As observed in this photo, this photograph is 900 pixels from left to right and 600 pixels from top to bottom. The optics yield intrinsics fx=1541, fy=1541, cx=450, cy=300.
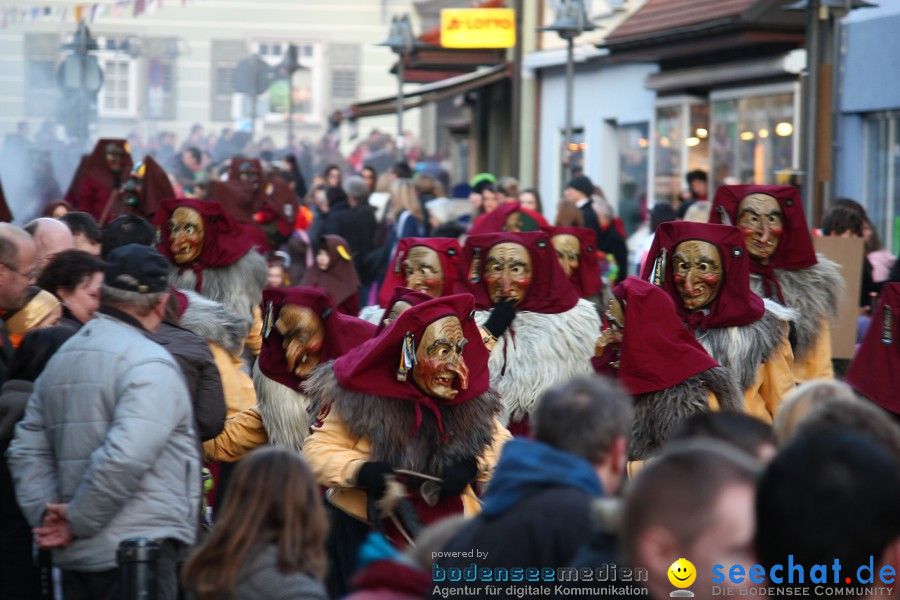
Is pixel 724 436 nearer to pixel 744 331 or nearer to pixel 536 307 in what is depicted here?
pixel 744 331

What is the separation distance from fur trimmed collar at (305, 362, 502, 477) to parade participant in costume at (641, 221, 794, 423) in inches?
63.3

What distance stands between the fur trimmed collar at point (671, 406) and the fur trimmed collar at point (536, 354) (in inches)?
61.2

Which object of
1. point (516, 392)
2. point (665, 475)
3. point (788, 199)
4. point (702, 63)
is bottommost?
point (516, 392)

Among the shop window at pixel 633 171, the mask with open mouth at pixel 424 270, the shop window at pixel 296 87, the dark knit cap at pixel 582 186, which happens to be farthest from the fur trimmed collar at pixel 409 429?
the shop window at pixel 296 87

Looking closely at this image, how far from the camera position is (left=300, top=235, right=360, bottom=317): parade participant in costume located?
39.3 ft

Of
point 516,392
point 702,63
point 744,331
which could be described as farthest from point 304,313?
point 702,63

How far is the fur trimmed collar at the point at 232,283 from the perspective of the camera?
943 cm

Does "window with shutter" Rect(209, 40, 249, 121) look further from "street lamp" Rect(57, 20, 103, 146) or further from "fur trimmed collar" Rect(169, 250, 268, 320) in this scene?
"fur trimmed collar" Rect(169, 250, 268, 320)

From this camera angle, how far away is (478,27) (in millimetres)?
24969

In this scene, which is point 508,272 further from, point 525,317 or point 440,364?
point 440,364

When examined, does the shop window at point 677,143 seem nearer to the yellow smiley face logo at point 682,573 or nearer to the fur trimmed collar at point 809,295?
the fur trimmed collar at point 809,295

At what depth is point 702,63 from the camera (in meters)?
19.4

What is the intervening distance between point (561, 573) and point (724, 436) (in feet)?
1.62

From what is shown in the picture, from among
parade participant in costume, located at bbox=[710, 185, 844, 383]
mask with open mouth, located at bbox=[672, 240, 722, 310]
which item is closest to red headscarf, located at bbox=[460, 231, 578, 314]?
parade participant in costume, located at bbox=[710, 185, 844, 383]
